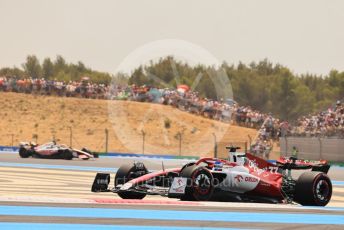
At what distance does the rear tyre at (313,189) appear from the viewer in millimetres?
15203

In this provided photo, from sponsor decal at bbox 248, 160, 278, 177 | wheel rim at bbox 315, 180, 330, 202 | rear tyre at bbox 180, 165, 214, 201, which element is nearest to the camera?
rear tyre at bbox 180, 165, 214, 201

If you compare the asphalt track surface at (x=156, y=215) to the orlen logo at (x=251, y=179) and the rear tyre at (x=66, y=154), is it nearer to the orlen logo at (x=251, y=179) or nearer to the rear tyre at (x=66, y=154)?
the orlen logo at (x=251, y=179)

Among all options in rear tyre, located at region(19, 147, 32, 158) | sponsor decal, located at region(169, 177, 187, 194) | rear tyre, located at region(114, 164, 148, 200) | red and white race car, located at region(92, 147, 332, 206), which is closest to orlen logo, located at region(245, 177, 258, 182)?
red and white race car, located at region(92, 147, 332, 206)

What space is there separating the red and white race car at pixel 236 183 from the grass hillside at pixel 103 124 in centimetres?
4540

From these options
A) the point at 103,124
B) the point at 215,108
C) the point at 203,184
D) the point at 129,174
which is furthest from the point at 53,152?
the point at 103,124

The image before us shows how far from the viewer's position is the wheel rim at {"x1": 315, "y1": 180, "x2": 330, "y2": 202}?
15.4 meters

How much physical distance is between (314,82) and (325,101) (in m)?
19.6

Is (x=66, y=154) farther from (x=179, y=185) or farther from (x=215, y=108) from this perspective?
(x=215, y=108)

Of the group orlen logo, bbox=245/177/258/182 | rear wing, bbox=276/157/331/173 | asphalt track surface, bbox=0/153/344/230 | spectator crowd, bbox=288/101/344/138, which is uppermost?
spectator crowd, bbox=288/101/344/138

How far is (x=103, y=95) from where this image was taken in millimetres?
82250

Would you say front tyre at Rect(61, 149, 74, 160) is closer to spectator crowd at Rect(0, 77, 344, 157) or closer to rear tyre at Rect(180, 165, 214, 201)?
spectator crowd at Rect(0, 77, 344, 157)

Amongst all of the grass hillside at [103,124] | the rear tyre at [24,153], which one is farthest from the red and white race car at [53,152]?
the grass hillside at [103,124]

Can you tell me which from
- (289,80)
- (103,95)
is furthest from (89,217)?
(289,80)

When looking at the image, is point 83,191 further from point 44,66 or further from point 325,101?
point 44,66
